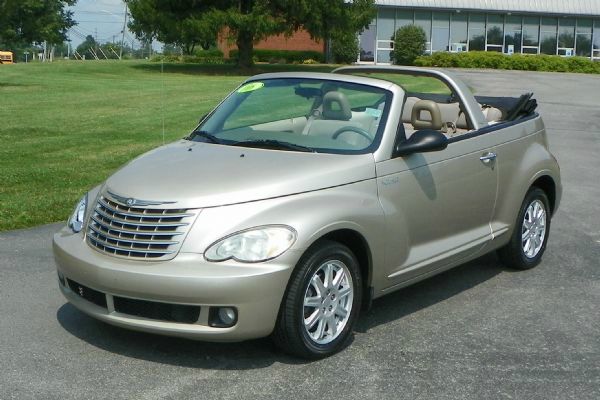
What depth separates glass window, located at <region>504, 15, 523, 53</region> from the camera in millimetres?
61031

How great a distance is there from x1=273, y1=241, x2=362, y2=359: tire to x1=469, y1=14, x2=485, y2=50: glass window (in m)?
57.1

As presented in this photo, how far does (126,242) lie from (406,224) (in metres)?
1.84

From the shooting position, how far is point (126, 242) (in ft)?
16.4

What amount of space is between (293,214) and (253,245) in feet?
1.04

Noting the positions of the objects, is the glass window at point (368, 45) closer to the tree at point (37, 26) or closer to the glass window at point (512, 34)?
the glass window at point (512, 34)

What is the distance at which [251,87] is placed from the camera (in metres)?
6.82

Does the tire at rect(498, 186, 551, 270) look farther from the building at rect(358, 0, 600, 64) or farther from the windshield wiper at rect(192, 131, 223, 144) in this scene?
the building at rect(358, 0, 600, 64)

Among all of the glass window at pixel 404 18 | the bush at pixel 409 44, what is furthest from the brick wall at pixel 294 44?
the bush at pixel 409 44

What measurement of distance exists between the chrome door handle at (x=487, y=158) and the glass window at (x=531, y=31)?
57092 millimetres

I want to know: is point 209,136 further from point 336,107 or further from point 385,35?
point 385,35

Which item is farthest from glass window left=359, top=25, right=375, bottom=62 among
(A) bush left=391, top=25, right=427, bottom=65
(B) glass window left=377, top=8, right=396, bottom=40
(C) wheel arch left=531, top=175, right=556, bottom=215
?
(C) wheel arch left=531, top=175, right=556, bottom=215

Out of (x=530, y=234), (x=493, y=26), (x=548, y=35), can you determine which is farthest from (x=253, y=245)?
(x=548, y=35)

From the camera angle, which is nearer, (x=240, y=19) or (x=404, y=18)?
(x=240, y=19)

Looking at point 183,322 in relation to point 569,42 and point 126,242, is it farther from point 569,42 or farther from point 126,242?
point 569,42
